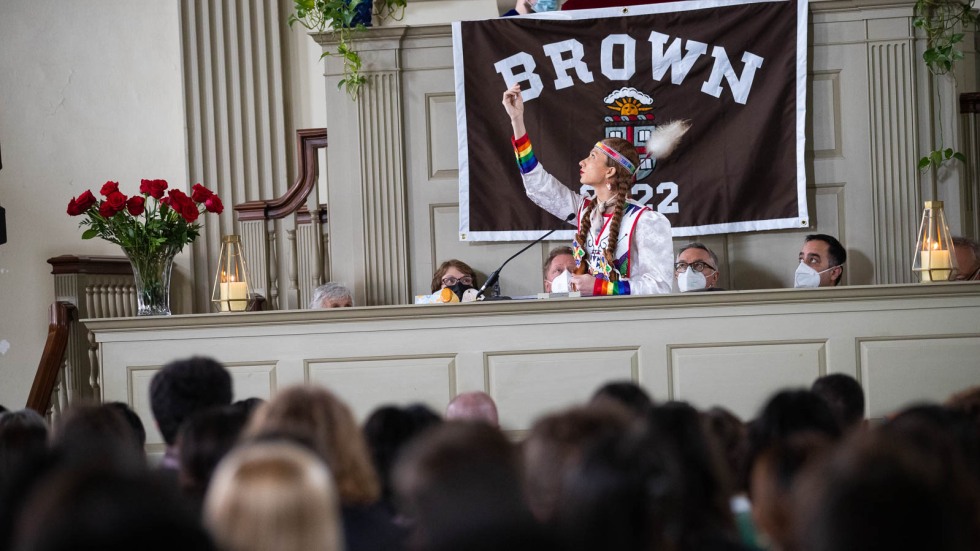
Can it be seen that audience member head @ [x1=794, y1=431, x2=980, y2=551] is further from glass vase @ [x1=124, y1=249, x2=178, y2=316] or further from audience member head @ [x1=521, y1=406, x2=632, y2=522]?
glass vase @ [x1=124, y1=249, x2=178, y2=316]

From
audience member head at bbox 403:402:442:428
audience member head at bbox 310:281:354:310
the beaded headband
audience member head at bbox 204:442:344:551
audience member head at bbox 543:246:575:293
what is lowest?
audience member head at bbox 403:402:442:428

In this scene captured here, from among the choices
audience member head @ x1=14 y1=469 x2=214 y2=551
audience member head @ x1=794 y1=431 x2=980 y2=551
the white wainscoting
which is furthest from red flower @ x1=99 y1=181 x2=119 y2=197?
audience member head @ x1=794 y1=431 x2=980 y2=551

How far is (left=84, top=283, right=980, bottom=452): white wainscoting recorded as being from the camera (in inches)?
160

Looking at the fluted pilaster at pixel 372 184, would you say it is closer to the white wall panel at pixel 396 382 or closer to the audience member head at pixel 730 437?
the white wall panel at pixel 396 382

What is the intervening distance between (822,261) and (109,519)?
424 centimetres

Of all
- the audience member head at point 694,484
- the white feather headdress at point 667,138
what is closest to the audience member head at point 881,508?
the audience member head at point 694,484

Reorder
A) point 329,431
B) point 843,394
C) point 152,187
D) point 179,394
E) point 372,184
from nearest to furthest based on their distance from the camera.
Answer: point 329,431, point 179,394, point 843,394, point 152,187, point 372,184

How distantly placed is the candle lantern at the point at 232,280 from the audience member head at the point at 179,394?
191 centimetres

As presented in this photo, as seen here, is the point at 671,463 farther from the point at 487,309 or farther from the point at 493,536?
the point at 487,309

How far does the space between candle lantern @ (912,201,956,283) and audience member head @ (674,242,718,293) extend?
861mm

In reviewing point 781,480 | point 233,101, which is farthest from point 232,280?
point 781,480

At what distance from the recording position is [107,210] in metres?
4.82

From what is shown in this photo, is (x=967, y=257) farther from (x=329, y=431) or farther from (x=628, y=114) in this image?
(x=329, y=431)

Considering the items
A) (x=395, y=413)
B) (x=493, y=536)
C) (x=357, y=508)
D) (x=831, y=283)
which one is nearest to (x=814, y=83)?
(x=831, y=283)
